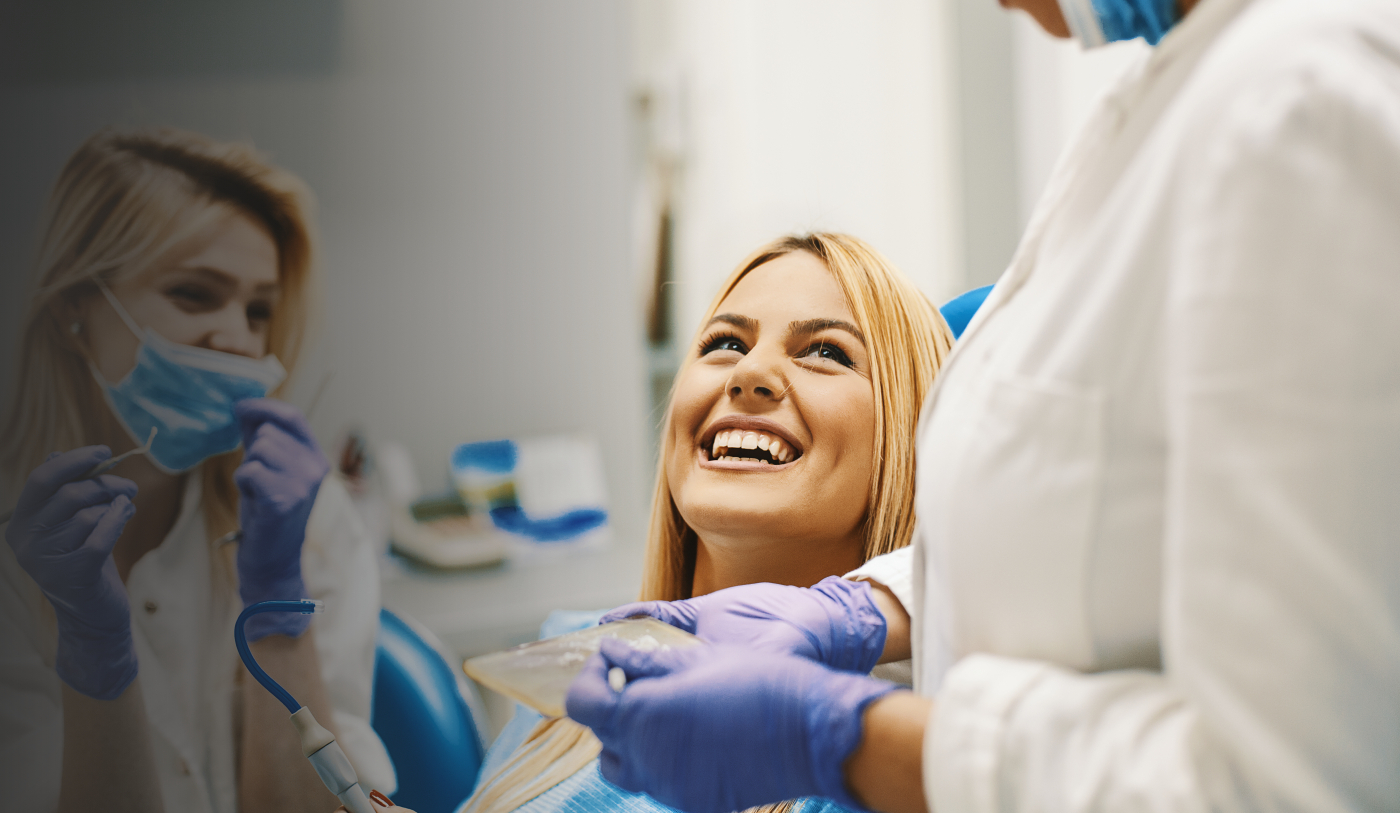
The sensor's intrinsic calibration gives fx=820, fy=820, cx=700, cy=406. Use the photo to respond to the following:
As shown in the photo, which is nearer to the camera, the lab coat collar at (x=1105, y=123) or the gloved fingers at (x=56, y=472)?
the lab coat collar at (x=1105, y=123)

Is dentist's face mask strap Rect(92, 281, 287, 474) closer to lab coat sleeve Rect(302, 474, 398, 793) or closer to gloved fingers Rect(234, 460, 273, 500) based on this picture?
gloved fingers Rect(234, 460, 273, 500)

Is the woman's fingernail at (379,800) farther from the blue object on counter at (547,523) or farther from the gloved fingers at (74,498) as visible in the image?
the blue object on counter at (547,523)

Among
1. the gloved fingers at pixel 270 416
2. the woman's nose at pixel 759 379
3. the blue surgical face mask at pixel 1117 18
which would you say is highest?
the blue surgical face mask at pixel 1117 18

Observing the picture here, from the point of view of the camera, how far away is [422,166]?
1.59 meters

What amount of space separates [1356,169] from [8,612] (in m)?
1.21

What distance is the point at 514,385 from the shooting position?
1.88 meters

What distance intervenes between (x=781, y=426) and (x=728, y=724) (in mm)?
517

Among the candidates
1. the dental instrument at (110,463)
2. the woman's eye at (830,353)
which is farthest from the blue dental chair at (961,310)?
the dental instrument at (110,463)

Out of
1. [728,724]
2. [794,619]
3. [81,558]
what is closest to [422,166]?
[81,558]

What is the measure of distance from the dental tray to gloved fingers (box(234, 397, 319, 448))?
49 centimetres

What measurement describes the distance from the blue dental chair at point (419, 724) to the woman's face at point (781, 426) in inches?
19.0

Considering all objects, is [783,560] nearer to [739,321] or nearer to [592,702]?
[739,321]

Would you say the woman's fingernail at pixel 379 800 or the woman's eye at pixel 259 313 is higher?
the woman's eye at pixel 259 313

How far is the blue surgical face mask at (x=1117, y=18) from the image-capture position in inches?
20.4
